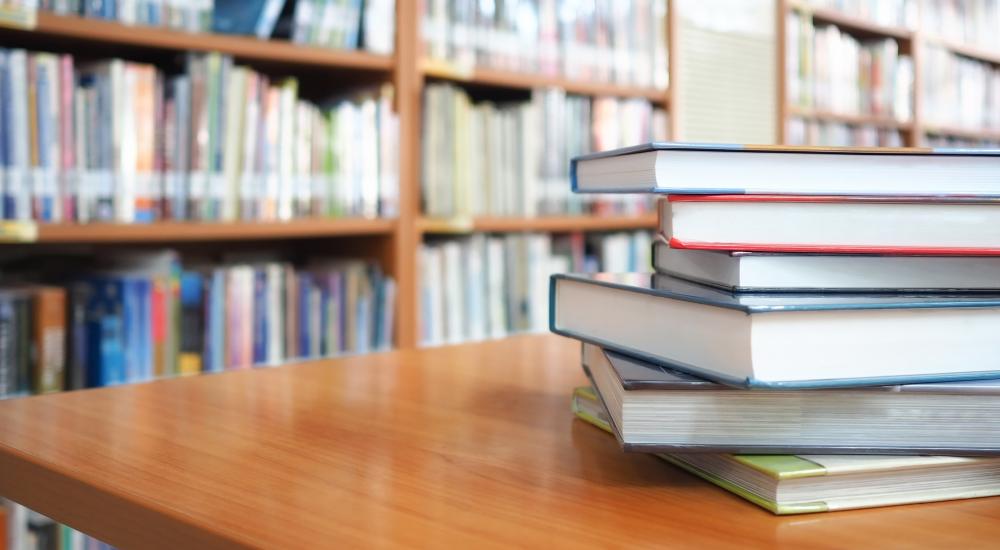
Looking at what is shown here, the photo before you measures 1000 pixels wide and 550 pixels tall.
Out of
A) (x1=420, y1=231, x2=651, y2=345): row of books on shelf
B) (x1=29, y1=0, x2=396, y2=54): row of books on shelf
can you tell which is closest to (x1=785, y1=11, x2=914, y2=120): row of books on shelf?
(x1=420, y1=231, x2=651, y2=345): row of books on shelf

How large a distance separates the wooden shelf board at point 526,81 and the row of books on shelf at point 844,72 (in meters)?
0.82

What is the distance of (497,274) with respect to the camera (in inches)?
91.1

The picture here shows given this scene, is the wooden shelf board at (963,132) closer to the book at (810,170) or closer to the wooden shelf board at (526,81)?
the wooden shelf board at (526,81)

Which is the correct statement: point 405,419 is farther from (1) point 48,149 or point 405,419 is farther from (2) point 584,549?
(1) point 48,149

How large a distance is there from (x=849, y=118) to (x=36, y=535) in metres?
2.94

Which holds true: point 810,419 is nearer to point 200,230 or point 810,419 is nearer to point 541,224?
point 200,230

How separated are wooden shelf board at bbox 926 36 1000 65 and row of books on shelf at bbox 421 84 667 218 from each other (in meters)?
1.99

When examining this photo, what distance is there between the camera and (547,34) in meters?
2.39

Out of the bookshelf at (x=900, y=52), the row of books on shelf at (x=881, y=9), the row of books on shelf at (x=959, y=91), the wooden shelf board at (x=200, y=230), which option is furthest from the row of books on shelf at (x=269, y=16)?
the row of books on shelf at (x=959, y=91)

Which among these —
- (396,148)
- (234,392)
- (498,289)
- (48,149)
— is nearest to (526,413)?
(234,392)

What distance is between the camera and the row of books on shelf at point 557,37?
219 cm

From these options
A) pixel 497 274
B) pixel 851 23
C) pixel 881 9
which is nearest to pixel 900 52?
pixel 881 9

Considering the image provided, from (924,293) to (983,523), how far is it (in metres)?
0.12

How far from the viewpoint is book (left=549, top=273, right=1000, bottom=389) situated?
448 mm
